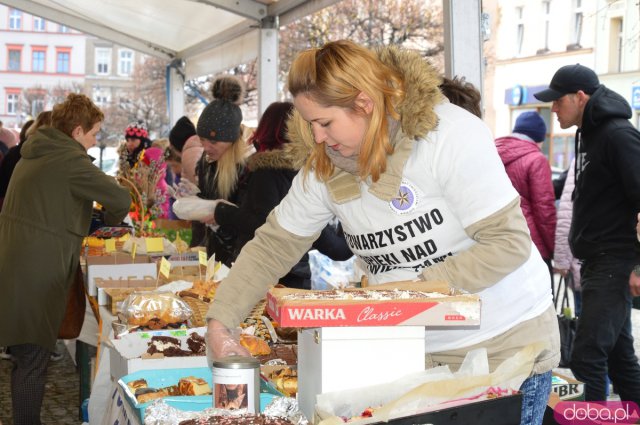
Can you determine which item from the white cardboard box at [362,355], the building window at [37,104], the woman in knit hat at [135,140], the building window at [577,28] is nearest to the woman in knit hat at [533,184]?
the white cardboard box at [362,355]

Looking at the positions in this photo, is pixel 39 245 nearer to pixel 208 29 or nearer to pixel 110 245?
pixel 110 245

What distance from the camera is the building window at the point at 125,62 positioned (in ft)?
153

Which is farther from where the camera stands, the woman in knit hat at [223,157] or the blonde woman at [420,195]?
the woman in knit hat at [223,157]

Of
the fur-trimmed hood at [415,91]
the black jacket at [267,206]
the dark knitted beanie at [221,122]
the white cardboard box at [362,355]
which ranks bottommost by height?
the white cardboard box at [362,355]

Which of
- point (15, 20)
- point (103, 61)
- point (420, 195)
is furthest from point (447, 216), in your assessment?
point (15, 20)

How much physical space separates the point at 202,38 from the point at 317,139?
7728 mm

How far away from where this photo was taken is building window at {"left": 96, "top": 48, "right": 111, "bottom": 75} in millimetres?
47219

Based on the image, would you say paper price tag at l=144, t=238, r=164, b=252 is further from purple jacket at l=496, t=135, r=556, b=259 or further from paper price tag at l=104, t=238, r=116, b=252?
purple jacket at l=496, t=135, r=556, b=259

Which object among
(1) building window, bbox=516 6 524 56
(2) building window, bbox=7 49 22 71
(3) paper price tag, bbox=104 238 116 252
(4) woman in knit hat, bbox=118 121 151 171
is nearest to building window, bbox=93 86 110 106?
(2) building window, bbox=7 49 22 71

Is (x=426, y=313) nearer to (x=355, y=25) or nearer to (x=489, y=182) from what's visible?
(x=489, y=182)

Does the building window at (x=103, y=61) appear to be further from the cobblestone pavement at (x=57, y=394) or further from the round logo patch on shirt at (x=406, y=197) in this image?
the round logo patch on shirt at (x=406, y=197)

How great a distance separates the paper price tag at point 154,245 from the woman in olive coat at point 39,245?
0.63 meters

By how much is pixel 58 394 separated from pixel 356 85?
399cm

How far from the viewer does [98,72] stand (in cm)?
4728
